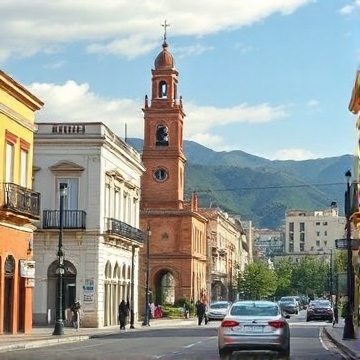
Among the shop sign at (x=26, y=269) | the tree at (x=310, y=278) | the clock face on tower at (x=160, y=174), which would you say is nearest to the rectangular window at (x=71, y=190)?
the shop sign at (x=26, y=269)

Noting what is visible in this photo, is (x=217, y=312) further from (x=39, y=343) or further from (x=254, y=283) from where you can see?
(x=254, y=283)

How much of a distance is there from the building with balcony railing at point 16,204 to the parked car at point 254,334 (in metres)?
13.9

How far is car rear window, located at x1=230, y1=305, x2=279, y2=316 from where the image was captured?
1054 inches

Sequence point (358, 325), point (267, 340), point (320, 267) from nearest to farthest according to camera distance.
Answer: point (267, 340), point (358, 325), point (320, 267)

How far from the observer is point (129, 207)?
64.0m

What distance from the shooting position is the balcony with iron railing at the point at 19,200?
37.7 m

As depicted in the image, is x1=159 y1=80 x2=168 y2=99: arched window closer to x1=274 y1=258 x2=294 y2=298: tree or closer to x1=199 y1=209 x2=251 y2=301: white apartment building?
x1=199 y1=209 x2=251 y2=301: white apartment building

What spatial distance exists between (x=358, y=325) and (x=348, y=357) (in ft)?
67.8

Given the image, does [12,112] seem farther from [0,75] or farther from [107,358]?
[107,358]

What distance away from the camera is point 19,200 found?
3909 centimetres

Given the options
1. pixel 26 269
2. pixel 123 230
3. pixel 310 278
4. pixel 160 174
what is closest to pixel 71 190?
pixel 123 230

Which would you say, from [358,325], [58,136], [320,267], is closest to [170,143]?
[58,136]

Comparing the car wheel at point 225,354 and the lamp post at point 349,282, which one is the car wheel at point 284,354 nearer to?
the car wheel at point 225,354

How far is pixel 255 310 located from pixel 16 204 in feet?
48.2
